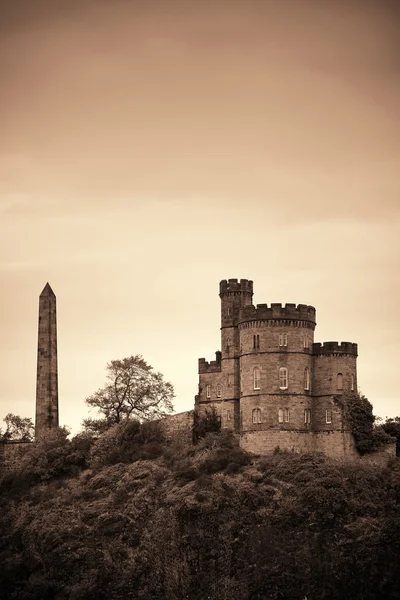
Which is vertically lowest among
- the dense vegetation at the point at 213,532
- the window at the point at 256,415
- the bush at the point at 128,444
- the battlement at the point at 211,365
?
the dense vegetation at the point at 213,532

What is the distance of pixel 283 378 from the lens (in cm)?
9006

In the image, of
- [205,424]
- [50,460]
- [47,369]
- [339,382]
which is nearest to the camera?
[339,382]

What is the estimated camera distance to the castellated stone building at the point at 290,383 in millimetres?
89750

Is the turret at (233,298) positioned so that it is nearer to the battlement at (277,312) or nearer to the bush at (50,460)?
the battlement at (277,312)

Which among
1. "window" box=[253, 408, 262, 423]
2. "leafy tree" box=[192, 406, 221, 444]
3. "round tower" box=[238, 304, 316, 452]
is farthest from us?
"leafy tree" box=[192, 406, 221, 444]

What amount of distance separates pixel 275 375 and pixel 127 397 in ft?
50.0

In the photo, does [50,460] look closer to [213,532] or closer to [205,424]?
[205,424]

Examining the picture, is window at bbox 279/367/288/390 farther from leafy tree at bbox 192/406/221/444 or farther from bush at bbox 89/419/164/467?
bush at bbox 89/419/164/467

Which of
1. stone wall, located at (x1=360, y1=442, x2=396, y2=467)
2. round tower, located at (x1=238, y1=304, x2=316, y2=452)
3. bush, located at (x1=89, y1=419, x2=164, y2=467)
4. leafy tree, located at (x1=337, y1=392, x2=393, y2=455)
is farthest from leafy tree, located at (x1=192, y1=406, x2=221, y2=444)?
stone wall, located at (x1=360, y1=442, x2=396, y2=467)

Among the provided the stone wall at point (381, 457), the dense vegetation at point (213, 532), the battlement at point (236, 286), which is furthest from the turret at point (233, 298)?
the stone wall at point (381, 457)

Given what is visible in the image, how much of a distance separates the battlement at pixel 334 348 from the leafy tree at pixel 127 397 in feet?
48.7

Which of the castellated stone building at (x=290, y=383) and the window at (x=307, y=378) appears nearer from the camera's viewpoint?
the castellated stone building at (x=290, y=383)

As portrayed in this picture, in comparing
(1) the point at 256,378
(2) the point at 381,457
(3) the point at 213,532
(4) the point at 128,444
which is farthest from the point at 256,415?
(4) the point at 128,444

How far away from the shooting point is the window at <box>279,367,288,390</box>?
89938 millimetres
